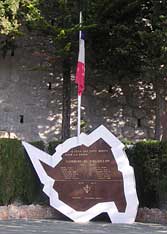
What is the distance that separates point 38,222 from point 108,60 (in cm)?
894

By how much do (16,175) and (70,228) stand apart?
9.33 feet

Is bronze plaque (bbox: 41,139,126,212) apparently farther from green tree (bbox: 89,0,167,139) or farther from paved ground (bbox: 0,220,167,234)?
green tree (bbox: 89,0,167,139)

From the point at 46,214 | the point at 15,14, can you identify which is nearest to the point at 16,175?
the point at 46,214

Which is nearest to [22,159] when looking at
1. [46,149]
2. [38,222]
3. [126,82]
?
[46,149]

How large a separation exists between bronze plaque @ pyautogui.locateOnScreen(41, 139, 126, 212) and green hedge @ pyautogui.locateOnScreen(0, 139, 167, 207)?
34.3 inches

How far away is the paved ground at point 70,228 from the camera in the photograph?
10.5 metres

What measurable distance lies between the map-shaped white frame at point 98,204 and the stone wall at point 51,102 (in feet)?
28.0

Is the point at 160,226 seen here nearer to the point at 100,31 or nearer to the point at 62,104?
the point at 100,31

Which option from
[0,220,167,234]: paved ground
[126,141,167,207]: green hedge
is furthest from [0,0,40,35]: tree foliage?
[0,220,167,234]: paved ground

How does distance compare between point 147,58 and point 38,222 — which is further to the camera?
A: point 147,58

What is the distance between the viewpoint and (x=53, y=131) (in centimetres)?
2167

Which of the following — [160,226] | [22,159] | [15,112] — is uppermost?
[15,112]

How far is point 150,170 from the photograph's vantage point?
1258cm

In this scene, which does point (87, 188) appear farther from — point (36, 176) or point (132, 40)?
point (132, 40)
